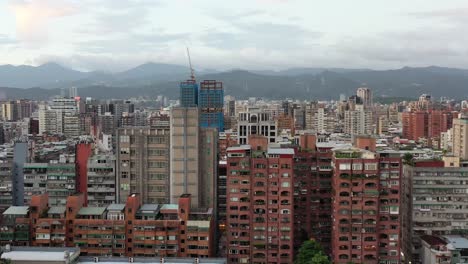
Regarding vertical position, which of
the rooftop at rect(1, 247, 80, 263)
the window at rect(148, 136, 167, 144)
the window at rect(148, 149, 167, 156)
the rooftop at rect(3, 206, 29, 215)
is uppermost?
the window at rect(148, 136, 167, 144)

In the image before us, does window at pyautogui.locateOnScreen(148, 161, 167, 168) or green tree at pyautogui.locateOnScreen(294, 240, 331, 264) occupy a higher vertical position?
window at pyautogui.locateOnScreen(148, 161, 167, 168)

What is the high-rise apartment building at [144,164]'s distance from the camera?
31.4m

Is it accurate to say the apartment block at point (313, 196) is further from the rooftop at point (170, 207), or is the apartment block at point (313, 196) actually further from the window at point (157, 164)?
the window at point (157, 164)

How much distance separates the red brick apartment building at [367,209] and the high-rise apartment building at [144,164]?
31.6 feet

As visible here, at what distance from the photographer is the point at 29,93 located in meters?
154

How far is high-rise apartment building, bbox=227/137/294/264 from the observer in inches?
1073

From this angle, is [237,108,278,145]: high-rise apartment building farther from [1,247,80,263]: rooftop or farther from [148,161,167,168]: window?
[1,247,80,263]: rooftop

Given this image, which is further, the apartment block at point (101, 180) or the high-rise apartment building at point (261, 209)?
the apartment block at point (101, 180)

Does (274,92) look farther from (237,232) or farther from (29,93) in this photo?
(237,232)

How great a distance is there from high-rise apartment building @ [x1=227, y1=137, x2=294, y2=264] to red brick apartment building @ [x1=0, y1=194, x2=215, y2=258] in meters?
1.46

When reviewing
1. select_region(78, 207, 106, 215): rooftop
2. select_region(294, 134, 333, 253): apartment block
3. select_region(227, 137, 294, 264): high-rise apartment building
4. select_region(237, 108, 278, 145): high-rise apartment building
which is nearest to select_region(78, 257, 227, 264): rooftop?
select_region(78, 207, 106, 215): rooftop

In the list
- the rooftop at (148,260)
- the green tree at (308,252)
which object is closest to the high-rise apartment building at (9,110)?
the rooftop at (148,260)

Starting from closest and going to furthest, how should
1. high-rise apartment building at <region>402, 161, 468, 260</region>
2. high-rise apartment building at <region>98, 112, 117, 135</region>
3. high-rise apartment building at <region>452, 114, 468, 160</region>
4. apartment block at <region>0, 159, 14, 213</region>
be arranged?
high-rise apartment building at <region>402, 161, 468, 260</region> < apartment block at <region>0, 159, 14, 213</region> < high-rise apartment building at <region>452, 114, 468, 160</region> < high-rise apartment building at <region>98, 112, 117, 135</region>

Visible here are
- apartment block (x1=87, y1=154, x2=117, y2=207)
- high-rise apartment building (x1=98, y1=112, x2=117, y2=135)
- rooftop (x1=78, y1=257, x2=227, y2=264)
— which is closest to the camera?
rooftop (x1=78, y1=257, x2=227, y2=264)
